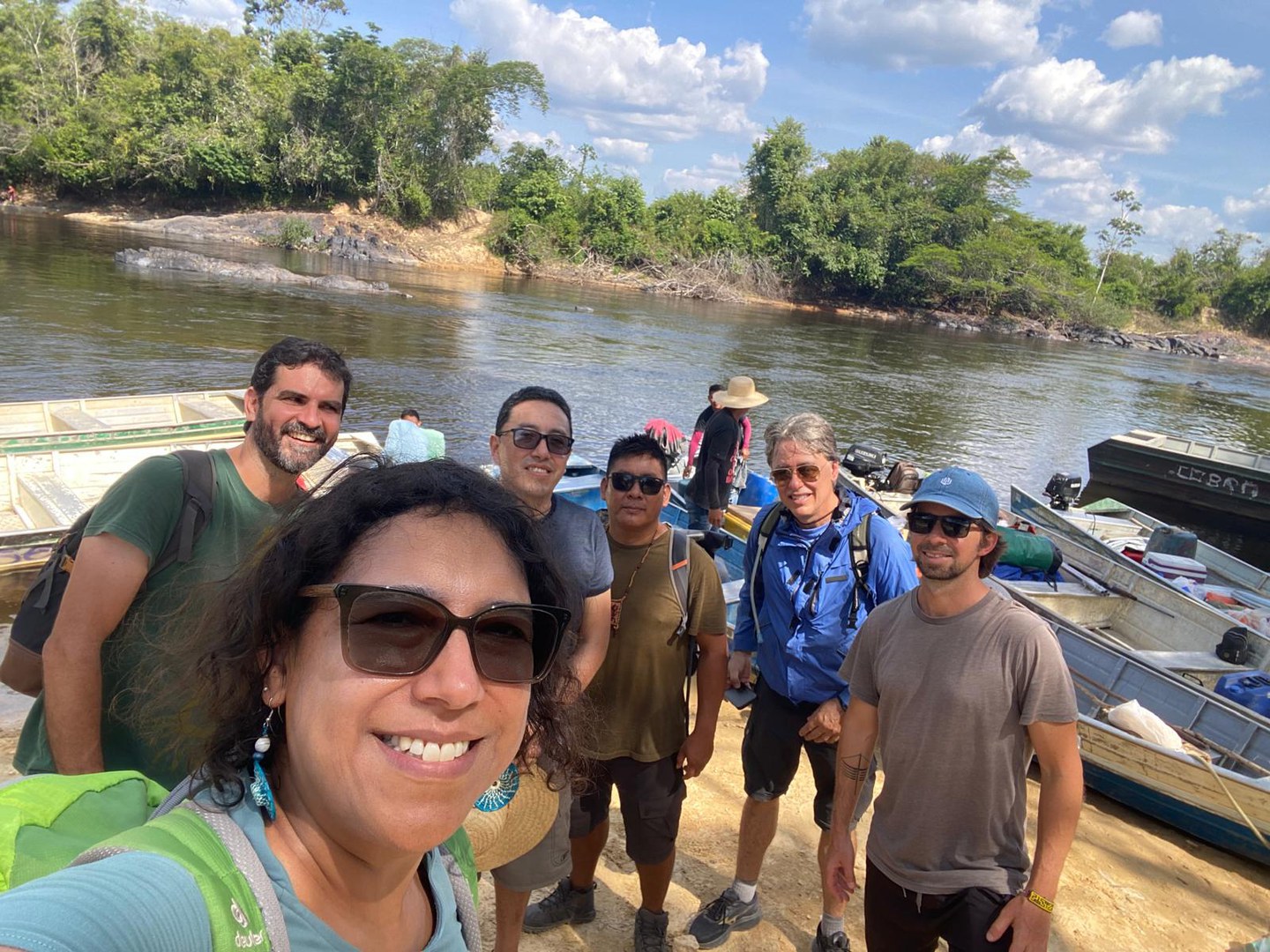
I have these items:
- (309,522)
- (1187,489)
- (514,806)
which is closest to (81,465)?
(514,806)

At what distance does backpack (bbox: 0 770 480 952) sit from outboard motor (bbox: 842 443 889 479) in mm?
12292

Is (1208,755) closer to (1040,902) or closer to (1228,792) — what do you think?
(1228,792)

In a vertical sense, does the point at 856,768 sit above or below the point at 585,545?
below

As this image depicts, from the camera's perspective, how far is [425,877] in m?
1.24

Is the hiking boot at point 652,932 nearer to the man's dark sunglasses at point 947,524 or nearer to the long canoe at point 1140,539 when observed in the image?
the man's dark sunglasses at point 947,524

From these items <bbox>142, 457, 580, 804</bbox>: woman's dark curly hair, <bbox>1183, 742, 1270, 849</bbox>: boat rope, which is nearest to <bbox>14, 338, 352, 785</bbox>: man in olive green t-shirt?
<bbox>142, 457, 580, 804</bbox>: woman's dark curly hair

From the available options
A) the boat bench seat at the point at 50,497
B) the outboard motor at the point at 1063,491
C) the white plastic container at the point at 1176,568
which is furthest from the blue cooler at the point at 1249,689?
the boat bench seat at the point at 50,497

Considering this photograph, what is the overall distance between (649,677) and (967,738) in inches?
45.5

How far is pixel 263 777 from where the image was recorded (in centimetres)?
105

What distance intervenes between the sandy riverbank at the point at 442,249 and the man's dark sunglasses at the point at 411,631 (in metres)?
48.1

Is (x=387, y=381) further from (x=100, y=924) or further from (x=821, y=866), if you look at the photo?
(x=100, y=924)


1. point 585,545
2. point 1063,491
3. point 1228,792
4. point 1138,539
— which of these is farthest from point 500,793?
point 1063,491

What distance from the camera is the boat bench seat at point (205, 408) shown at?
1097 cm

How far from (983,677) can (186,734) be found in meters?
2.07
